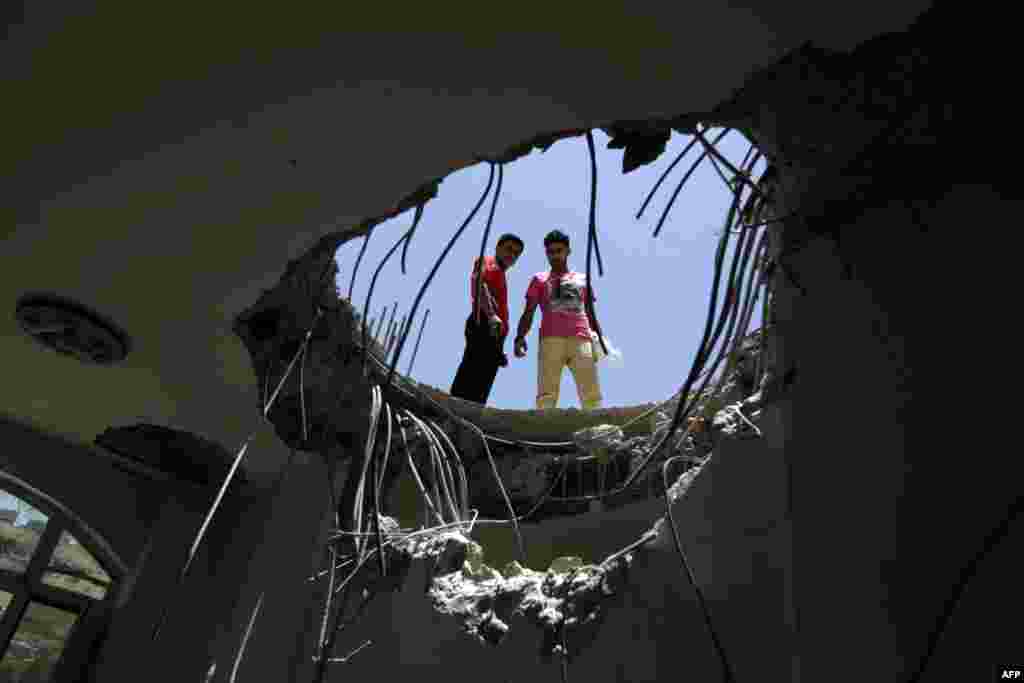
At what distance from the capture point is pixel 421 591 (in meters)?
2.49

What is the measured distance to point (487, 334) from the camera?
4.47 meters

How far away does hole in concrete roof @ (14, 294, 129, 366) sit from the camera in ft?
7.75

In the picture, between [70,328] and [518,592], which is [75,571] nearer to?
[70,328]

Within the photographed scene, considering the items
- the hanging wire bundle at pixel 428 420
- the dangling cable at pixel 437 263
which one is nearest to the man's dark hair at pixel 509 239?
the hanging wire bundle at pixel 428 420

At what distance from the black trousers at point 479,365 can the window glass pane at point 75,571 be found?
1.97m

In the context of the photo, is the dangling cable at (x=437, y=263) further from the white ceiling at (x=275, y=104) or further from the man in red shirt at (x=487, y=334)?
the man in red shirt at (x=487, y=334)

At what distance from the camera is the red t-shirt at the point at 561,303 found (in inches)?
180

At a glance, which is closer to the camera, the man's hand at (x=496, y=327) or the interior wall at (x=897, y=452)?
the interior wall at (x=897, y=452)

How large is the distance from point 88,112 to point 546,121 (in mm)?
1026

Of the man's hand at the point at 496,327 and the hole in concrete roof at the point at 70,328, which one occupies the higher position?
the man's hand at the point at 496,327

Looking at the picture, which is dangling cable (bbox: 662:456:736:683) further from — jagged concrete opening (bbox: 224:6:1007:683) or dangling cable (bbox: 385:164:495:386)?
dangling cable (bbox: 385:164:495:386)

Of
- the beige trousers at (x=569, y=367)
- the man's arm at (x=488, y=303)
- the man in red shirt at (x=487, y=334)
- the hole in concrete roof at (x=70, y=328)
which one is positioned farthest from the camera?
the beige trousers at (x=569, y=367)

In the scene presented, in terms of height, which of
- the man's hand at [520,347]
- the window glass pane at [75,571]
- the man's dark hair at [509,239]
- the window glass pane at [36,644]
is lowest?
the window glass pane at [36,644]

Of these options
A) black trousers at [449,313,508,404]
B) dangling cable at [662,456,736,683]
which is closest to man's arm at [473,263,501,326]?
black trousers at [449,313,508,404]
